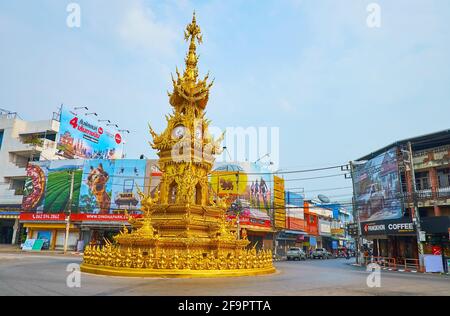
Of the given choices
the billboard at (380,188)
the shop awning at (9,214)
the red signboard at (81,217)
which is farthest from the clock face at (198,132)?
the shop awning at (9,214)

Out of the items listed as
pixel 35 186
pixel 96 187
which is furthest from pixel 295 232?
pixel 35 186

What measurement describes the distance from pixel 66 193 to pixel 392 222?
42.0 meters

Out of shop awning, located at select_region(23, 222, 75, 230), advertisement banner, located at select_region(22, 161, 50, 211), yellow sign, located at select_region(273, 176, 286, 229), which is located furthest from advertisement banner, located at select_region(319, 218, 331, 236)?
advertisement banner, located at select_region(22, 161, 50, 211)

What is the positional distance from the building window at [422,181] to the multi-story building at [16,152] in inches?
1980

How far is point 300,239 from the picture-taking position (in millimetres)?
63625

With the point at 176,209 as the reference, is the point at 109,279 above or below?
below

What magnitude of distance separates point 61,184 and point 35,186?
173 inches

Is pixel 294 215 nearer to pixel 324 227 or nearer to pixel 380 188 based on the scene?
pixel 324 227

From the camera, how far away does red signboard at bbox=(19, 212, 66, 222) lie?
44812 mm

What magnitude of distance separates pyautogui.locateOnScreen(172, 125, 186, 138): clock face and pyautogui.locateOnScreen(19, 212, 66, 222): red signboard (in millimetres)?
33808

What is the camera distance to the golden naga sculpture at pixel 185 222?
13305mm

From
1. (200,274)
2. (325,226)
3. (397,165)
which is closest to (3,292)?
(200,274)

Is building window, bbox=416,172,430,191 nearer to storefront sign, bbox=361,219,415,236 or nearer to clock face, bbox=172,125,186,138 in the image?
storefront sign, bbox=361,219,415,236

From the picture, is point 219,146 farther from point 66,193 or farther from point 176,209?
point 66,193
